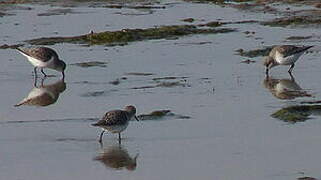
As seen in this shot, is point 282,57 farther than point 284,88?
Yes

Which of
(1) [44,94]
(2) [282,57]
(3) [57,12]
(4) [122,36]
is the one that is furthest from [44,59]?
(3) [57,12]

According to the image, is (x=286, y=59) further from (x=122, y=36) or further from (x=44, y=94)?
(x=122, y=36)

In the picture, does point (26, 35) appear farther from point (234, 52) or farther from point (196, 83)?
point (196, 83)

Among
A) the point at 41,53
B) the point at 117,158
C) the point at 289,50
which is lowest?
the point at 117,158

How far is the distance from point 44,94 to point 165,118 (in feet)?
11.8

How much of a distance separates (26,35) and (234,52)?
19.4ft

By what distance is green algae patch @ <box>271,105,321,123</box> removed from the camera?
16328mm

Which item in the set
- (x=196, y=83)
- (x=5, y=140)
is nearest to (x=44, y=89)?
(x=196, y=83)

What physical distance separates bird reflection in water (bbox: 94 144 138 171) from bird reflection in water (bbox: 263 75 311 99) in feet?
15.7

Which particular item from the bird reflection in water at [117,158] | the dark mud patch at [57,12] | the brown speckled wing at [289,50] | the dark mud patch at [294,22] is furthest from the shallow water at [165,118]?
the dark mud patch at [57,12]

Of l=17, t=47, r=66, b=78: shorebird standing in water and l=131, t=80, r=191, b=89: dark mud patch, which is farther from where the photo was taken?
l=17, t=47, r=66, b=78: shorebird standing in water

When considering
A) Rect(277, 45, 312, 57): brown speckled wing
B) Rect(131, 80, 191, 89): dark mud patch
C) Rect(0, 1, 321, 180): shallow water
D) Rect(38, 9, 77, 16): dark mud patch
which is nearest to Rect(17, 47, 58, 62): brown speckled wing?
Rect(0, 1, 321, 180): shallow water

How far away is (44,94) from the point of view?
19359mm

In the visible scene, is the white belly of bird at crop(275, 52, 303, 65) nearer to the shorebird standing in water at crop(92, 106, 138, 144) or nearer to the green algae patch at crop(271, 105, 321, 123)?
the green algae patch at crop(271, 105, 321, 123)
